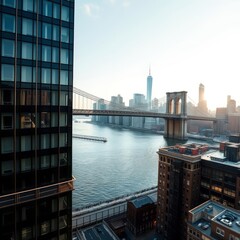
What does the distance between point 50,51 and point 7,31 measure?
2486 mm

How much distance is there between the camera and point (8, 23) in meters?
11.6

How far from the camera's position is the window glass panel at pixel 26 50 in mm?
12084

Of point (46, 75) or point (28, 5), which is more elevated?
point (28, 5)

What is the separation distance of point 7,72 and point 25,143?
415 centimetres

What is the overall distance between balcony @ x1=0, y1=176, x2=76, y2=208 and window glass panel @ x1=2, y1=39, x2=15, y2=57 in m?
7.85

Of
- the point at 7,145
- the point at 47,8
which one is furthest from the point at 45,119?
the point at 47,8

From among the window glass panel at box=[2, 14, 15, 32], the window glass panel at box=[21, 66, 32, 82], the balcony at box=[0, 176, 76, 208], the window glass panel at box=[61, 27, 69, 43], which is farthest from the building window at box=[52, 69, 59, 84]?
the balcony at box=[0, 176, 76, 208]

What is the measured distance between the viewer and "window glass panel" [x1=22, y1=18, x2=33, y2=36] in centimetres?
1210

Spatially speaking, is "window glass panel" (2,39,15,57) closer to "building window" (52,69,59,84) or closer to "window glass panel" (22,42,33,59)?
"window glass panel" (22,42,33,59)

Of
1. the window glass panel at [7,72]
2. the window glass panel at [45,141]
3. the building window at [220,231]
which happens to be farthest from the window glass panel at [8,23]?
the building window at [220,231]

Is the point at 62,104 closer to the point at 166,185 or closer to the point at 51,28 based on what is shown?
the point at 51,28

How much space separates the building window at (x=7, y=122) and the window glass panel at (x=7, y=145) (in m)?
0.67

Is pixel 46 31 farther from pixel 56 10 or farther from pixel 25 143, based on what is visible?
pixel 25 143

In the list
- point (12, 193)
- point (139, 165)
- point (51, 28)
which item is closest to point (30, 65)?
point (51, 28)
